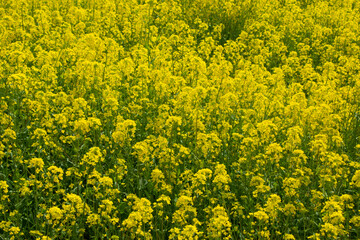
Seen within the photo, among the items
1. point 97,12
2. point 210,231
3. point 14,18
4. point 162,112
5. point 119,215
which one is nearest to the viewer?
point 210,231

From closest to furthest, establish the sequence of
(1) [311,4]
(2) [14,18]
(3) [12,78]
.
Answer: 1. (3) [12,78]
2. (2) [14,18]
3. (1) [311,4]

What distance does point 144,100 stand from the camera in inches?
237

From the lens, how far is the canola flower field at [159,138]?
4.32 m

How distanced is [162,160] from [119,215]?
721mm

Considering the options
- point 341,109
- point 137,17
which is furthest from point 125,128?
point 137,17

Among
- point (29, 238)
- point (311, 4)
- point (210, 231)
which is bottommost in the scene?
point (29, 238)

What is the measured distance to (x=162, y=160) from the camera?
4918 millimetres

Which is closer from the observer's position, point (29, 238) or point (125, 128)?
point (29, 238)

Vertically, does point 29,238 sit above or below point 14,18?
below

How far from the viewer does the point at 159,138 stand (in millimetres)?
5027

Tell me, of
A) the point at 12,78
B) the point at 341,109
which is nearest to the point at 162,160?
the point at 12,78

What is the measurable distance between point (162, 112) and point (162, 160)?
45.6 inches

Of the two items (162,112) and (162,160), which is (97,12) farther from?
(162,160)

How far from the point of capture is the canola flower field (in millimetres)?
4316
